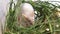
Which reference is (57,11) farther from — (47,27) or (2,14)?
(2,14)

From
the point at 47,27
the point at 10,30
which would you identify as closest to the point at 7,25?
the point at 10,30

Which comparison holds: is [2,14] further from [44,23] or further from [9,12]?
[44,23]

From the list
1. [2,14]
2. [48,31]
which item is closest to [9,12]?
[2,14]

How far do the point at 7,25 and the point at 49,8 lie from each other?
156 millimetres

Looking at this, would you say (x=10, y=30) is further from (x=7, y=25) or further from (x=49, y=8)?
(x=49, y=8)

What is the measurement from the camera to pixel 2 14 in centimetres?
54

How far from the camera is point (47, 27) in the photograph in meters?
0.49

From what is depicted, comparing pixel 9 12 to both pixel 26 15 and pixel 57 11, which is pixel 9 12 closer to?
pixel 26 15

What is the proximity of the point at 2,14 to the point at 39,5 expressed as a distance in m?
0.13

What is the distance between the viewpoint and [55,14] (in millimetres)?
530

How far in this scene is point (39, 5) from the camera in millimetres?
562

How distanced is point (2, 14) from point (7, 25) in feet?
0.20

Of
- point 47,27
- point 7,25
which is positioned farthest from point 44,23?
point 7,25

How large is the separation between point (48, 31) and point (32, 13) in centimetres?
8
